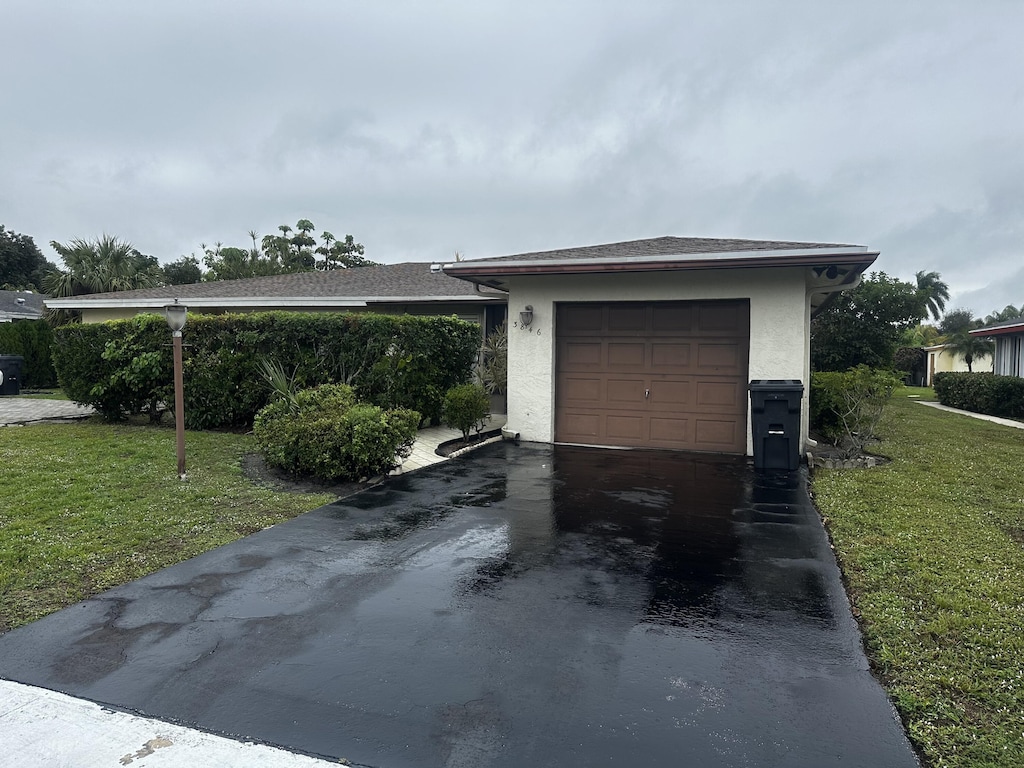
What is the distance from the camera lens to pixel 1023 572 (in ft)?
14.9

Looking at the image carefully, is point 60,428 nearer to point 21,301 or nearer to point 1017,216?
point 21,301

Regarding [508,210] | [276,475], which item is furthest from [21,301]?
[276,475]

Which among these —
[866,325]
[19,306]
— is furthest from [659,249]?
[19,306]

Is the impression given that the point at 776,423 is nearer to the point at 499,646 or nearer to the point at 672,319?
the point at 672,319

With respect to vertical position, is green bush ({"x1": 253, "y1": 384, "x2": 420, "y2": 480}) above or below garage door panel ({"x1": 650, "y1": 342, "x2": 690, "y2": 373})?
below

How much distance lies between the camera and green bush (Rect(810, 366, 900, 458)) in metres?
8.85

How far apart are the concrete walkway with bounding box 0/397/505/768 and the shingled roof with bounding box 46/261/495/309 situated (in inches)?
479

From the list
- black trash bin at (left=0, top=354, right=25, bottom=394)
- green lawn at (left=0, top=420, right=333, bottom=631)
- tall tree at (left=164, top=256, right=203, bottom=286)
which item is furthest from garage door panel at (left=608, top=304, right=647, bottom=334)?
tall tree at (left=164, top=256, right=203, bottom=286)

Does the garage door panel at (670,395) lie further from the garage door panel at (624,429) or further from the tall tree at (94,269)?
the tall tree at (94,269)

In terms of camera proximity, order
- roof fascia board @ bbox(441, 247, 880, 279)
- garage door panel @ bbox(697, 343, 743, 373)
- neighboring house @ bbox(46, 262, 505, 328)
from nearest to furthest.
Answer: roof fascia board @ bbox(441, 247, 880, 279), garage door panel @ bbox(697, 343, 743, 373), neighboring house @ bbox(46, 262, 505, 328)

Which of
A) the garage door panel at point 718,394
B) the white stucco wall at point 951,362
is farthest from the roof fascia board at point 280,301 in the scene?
the white stucco wall at point 951,362

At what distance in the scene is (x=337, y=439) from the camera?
7.40 meters

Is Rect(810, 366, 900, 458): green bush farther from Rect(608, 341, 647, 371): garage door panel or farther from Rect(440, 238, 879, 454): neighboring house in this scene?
Rect(608, 341, 647, 371): garage door panel

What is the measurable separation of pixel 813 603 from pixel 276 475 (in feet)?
20.0
